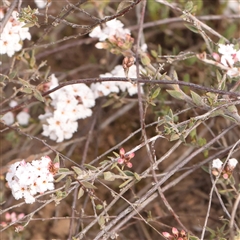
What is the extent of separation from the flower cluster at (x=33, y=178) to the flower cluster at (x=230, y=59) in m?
0.66

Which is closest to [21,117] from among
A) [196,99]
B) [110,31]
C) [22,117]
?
[22,117]

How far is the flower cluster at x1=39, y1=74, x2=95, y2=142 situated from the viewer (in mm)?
2027

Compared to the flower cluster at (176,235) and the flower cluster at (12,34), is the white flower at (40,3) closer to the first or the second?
the flower cluster at (12,34)

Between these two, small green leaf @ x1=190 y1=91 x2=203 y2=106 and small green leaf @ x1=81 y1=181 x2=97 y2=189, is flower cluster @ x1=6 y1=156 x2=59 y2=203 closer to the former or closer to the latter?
small green leaf @ x1=81 y1=181 x2=97 y2=189

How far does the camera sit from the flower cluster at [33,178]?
161 centimetres

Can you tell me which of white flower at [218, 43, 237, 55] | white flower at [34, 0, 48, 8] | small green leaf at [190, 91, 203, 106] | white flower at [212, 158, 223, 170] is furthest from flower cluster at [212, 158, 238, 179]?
white flower at [34, 0, 48, 8]

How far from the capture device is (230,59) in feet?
5.56

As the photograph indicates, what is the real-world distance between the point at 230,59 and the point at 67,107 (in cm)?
70

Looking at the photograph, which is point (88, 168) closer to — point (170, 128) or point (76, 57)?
point (170, 128)

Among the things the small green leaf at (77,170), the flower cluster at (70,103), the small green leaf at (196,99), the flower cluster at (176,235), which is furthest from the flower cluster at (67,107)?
the flower cluster at (176,235)

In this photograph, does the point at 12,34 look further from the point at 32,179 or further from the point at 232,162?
the point at 232,162

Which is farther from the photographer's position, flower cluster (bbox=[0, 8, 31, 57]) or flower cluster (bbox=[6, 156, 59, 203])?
flower cluster (bbox=[0, 8, 31, 57])

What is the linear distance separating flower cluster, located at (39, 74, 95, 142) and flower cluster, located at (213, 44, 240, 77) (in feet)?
2.03

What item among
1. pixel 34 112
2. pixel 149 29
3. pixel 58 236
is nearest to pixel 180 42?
pixel 149 29
